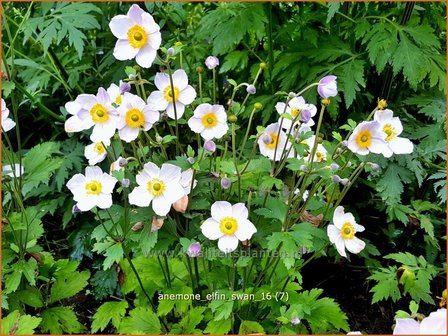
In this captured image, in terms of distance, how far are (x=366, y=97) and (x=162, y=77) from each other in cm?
128

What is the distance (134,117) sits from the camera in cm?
144

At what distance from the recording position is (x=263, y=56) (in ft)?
8.15

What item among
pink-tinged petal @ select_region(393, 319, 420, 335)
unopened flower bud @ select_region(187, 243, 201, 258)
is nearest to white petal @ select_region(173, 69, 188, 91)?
unopened flower bud @ select_region(187, 243, 201, 258)

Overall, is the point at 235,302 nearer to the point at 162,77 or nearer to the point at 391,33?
the point at 162,77

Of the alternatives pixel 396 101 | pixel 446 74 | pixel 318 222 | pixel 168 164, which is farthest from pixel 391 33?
pixel 168 164

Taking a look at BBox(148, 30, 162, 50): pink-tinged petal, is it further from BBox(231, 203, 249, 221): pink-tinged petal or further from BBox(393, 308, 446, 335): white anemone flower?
BBox(393, 308, 446, 335): white anemone flower

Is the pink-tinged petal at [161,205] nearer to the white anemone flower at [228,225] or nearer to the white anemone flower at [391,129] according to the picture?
the white anemone flower at [228,225]

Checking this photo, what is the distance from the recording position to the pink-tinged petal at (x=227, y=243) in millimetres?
1442

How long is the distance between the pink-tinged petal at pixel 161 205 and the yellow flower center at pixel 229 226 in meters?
0.14

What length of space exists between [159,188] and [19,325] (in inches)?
24.5

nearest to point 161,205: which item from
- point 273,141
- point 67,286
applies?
point 273,141

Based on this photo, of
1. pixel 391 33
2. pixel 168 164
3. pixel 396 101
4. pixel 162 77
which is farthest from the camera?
pixel 396 101

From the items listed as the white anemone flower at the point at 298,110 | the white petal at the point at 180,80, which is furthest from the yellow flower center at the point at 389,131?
the white petal at the point at 180,80

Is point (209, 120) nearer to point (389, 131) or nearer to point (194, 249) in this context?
point (194, 249)
